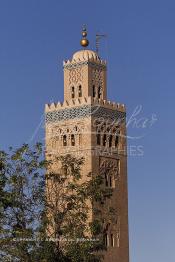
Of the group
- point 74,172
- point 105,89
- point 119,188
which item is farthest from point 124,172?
point 74,172

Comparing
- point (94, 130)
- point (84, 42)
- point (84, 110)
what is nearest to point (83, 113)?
point (84, 110)

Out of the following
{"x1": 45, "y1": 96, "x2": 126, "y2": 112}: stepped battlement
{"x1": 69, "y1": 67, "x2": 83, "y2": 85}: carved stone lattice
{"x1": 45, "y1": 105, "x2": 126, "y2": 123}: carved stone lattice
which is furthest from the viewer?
{"x1": 69, "y1": 67, "x2": 83, "y2": 85}: carved stone lattice

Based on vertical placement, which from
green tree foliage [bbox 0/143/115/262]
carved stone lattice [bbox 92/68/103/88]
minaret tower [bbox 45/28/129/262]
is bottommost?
green tree foliage [bbox 0/143/115/262]

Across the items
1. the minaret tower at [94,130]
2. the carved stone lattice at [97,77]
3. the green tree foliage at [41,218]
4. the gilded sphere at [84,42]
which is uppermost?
the gilded sphere at [84,42]

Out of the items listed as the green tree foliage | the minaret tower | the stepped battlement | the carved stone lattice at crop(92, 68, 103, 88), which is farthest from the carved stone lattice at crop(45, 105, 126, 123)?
the green tree foliage

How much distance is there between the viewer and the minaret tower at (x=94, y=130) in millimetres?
43219

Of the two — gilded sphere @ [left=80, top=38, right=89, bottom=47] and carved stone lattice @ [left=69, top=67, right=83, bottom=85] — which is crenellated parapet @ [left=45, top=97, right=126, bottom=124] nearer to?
carved stone lattice @ [left=69, top=67, right=83, bottom=85]

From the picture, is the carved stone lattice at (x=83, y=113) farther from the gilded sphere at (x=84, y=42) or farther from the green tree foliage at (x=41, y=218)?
the green tree foliage at (x=41, y=218)

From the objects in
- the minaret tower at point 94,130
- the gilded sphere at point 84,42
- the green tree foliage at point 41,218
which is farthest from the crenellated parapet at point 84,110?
the green tree foliage at point 41,218

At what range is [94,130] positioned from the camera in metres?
43.3

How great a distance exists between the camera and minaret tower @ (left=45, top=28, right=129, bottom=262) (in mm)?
43219

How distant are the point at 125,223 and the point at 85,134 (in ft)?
16.0

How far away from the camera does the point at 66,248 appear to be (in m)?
28.9

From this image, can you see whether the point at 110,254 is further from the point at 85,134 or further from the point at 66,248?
the point at 66,248
